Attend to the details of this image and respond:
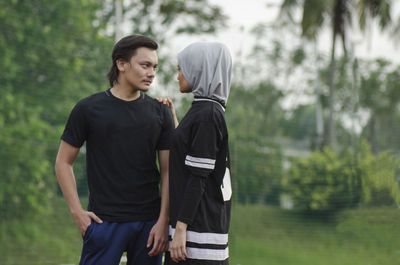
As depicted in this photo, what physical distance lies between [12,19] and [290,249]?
4411 mm

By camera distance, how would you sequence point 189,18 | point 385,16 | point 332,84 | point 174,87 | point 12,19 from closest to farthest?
point 174,87, point 332,84, point 12,19, point 385,16, point 189,18

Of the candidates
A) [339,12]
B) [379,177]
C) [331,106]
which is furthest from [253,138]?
[339,12]

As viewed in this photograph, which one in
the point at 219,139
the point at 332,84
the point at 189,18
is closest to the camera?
the point at 219,139

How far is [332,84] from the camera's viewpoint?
5711mm

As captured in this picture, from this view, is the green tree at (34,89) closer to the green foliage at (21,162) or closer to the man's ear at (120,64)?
the green foliage at (21,162)

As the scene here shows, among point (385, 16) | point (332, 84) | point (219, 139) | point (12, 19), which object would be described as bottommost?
point (219, 139)

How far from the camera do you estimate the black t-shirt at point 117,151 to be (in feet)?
6.32

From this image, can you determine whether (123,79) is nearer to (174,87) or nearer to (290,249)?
(174,87)

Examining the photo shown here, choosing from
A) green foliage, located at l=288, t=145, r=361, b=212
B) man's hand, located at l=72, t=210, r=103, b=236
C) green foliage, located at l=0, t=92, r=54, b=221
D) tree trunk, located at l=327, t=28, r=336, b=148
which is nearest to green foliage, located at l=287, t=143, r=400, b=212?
green foliage, located at l=288, t=145, r=361, b=212

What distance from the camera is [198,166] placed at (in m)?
1.76

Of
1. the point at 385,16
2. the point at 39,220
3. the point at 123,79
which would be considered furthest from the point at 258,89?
the point at 385,16

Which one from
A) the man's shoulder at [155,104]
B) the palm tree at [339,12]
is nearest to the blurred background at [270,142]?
the man's shoulder at [155,104]

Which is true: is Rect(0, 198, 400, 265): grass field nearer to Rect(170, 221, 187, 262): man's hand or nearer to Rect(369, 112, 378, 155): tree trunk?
Rect(369, 112, 378, 155): tree trunk

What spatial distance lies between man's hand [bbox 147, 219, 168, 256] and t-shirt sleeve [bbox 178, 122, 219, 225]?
16 centimetres
